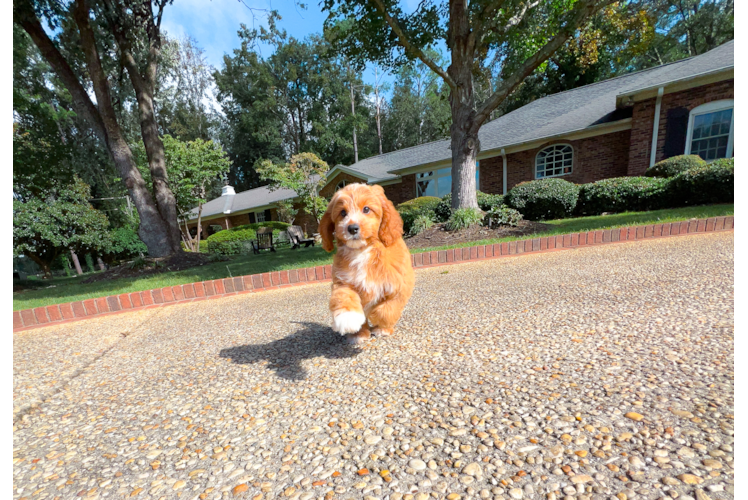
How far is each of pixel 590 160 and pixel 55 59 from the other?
19055 millimetres

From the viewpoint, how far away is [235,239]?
20.3m

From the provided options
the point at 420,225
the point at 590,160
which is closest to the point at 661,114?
the point at 590,160

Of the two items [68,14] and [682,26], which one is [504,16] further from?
[682,26]

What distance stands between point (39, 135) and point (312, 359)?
Result: 57.2 ft

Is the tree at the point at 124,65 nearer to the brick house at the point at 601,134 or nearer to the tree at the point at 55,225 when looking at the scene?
the tree at the point at 55,225

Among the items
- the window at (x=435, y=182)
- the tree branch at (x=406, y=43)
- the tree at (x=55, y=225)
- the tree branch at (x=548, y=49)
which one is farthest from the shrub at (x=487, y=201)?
the tree at (x=55, y=225)

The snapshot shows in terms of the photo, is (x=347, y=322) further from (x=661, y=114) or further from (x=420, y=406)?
(x=661, y=114)

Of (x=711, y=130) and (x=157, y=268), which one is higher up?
(x=711, y=130)

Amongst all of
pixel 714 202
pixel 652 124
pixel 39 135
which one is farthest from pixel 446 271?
pixel 39 135

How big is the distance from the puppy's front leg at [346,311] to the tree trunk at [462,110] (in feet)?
23.3

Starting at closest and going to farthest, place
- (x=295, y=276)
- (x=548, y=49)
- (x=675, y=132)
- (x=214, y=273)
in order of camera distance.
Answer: (x=295, y=276), (x=214, y=273), (x=548, y=49), (x=675, y=132)

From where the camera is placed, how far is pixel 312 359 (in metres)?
2.47

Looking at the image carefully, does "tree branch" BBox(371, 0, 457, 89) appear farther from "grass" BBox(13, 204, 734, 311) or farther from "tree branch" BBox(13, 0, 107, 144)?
"tree branch" BBox(13, 0, 107, 144)

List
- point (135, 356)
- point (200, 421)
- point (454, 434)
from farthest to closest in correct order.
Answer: point (135, 356)
point (200, 421)
point (454, 434)
